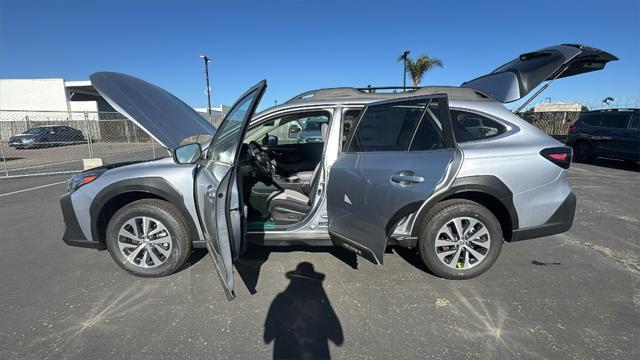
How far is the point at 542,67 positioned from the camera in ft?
10.5

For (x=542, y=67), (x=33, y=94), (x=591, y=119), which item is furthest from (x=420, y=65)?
(x=33, y=94)

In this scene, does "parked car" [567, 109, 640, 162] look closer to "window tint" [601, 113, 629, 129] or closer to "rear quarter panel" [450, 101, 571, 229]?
"window tint" [601, 113, 629, 129]

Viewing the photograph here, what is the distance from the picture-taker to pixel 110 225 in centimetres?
297

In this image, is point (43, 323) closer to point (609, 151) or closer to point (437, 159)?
point (437, 159)

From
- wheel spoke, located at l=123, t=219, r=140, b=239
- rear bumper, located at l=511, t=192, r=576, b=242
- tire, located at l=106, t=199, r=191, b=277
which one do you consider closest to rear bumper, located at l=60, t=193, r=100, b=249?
tire, located at l=106, t=199, r=191, b=277

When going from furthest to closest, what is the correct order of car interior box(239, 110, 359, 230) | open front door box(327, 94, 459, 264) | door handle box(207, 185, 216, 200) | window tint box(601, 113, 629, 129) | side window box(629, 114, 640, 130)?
window tint box(601, 113, 629, 129) < side window box(629, 114, 640, 130) < car interior box(239, 110, 359, 230) < open front door box(327, 94, 459, 264) < door handle box(207, 185, 216, 200)

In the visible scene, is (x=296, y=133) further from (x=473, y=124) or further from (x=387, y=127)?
(x=473, y=124)

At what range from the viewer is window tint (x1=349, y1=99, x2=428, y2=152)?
276cm

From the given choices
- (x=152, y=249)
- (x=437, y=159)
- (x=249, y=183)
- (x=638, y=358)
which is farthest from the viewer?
(x=249, y=183)

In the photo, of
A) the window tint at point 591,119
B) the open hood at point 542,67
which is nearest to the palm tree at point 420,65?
the window tint at point 591,119

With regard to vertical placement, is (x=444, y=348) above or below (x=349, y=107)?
below

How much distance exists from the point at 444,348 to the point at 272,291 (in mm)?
1470

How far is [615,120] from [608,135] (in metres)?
0.47

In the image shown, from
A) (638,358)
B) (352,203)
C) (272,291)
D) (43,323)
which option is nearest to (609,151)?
(638,358)
